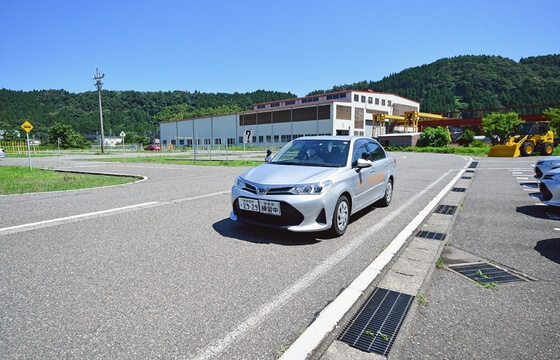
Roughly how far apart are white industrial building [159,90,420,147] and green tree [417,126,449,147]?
1196 cm

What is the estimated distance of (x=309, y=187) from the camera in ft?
14.4

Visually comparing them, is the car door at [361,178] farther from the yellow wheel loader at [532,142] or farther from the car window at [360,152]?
the yellow wheel loader at [532,142]

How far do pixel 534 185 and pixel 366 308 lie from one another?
10312 mm

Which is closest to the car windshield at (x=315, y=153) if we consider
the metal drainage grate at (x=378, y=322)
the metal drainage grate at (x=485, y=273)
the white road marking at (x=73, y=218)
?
the metal drainage grate at (x=485, y=273)

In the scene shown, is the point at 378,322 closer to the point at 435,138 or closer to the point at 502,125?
the point at 435,138

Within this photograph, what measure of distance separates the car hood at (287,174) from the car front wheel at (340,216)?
1.56 ft

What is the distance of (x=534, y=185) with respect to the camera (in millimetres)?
10180

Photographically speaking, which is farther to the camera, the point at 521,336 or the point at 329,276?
the point at 329,276

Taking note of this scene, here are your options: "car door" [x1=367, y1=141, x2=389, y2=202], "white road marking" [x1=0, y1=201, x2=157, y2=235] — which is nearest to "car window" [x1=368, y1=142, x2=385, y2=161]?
"car door" [x1=367, y1=141, x2=389, y2=202]

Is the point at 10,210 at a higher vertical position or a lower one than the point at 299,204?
lower

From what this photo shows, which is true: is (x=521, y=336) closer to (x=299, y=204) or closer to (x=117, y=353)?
(x=299, y=204)

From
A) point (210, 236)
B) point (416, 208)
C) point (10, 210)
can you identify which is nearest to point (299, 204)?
point (210, 236)

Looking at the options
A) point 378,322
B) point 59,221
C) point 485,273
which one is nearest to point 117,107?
point 59,221

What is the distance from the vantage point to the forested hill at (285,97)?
379 ft
